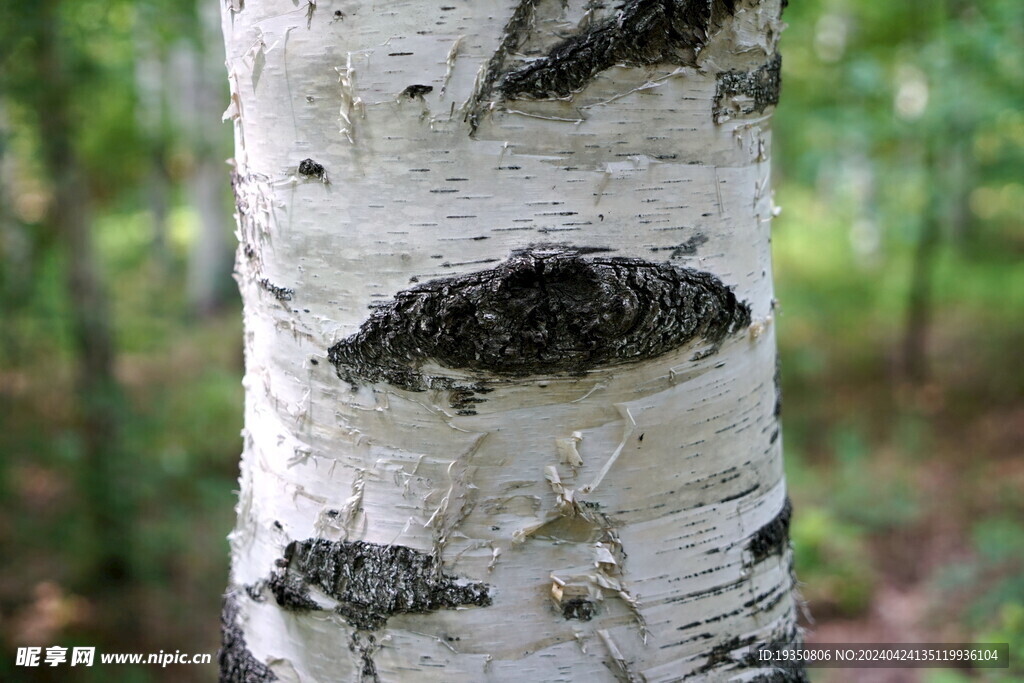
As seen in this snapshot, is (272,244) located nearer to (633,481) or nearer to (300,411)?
(300,411)

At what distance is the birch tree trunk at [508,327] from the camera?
0.74 metres

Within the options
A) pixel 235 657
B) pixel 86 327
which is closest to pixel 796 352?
pixel 86 327

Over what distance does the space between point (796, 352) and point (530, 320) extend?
7.71 meters

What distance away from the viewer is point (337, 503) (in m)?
0.84

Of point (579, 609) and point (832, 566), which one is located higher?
point (579, 609)

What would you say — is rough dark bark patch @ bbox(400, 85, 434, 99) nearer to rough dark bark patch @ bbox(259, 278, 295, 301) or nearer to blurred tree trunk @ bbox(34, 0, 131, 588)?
rough dark bark patch @ bbox(259, 278, 295, 301)

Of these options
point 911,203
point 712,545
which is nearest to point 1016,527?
point 911,203

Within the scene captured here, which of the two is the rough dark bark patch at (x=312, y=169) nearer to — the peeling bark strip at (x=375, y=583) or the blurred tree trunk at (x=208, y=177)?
the peeling bark strip at (x=375, y=583)

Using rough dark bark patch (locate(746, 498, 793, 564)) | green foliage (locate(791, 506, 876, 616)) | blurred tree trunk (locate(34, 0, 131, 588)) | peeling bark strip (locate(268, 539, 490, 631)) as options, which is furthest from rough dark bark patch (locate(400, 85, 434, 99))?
green foliage (locate(791, 506, 876, 616))

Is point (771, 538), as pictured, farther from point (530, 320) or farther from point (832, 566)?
point (832, 566)

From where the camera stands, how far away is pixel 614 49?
74cm

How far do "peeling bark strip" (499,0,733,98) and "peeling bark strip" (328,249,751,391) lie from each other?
0.56 feet

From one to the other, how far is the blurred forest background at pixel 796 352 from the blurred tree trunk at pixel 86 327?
0.04 feet

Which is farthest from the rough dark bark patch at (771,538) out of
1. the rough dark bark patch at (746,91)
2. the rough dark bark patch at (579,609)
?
the rough dark bark patch at (746,91)
